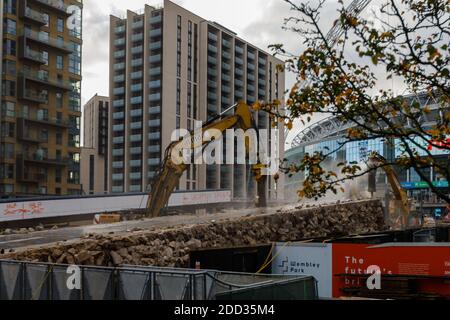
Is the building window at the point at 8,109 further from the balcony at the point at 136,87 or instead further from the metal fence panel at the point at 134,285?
the metal fence panel at the point at 134,285

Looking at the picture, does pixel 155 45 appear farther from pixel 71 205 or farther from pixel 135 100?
pixel 71 205

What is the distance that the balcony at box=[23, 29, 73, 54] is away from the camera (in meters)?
57.6

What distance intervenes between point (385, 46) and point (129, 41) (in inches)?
2705

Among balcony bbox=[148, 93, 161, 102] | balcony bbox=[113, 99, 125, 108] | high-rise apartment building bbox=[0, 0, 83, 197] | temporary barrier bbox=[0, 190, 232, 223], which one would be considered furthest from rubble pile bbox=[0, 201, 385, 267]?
balcony bbox=[113, 99, 125, 108]

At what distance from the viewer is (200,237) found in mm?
24859

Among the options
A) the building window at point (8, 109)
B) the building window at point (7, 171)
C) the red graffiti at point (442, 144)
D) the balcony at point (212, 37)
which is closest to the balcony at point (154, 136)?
the balcony at point (212, 37)

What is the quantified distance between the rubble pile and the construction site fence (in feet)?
24.0

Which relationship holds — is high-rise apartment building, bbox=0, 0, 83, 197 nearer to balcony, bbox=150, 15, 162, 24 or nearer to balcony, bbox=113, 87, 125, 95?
balcony, bbox=113, 87, 125, 95

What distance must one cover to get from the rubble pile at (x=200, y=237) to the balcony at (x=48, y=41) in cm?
3784

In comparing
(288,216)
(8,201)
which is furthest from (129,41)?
(288,216)

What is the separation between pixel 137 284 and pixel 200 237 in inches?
641

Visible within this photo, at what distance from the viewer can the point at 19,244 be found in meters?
20.5
